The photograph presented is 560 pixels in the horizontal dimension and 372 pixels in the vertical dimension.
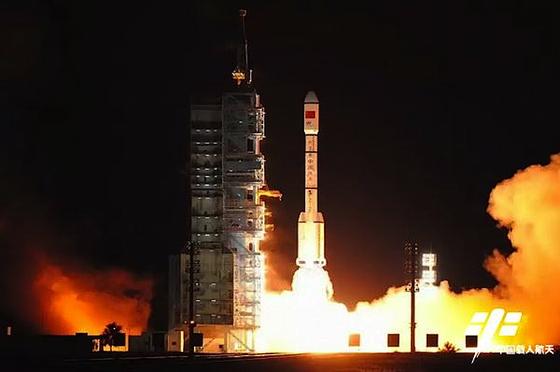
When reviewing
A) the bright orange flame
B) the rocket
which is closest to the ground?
the rocket

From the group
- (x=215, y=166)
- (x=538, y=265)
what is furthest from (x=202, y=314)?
(x=538, y=265)

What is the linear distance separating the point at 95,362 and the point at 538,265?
39247 mm

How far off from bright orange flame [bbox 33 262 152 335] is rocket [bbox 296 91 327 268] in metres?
12.7

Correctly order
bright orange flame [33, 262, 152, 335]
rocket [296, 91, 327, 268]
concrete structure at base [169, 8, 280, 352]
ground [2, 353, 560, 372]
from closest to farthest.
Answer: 1. ground [2, 353, 560, 372]
2. concrete structure at base [169, 8, 280, 352]
3. rocket [296, 91, 327, 268]
4. bright orange flame [33, 262, 152, 335]

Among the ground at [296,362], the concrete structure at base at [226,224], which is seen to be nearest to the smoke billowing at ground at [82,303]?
the concrete structure at base at [226,224]

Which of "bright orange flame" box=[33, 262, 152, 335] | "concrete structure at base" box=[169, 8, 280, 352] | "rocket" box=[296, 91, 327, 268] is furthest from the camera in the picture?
"bright orange flame" box=[33, 262, 152, 335]

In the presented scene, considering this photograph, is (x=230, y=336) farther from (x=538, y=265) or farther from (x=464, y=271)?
(x=464, y=271)

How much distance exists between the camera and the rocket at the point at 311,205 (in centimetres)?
10138

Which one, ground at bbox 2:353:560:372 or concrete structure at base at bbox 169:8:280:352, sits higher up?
concrete structure at base at bbox 169:8:280:352

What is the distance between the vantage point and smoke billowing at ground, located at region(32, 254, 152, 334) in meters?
108

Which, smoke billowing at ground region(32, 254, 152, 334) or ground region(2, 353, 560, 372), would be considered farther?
smoke billowing at ground region(32, 254, 152, 334)

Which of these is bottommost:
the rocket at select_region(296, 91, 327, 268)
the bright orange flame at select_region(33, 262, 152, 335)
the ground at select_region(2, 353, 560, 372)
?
the ground at select_region(2, 353, 560, 372)

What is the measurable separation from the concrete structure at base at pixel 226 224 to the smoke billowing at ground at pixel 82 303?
23.5ft

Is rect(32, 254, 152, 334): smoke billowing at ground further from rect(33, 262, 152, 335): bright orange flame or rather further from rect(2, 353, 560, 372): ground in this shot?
rect(2, 353, 560, 372): ground
